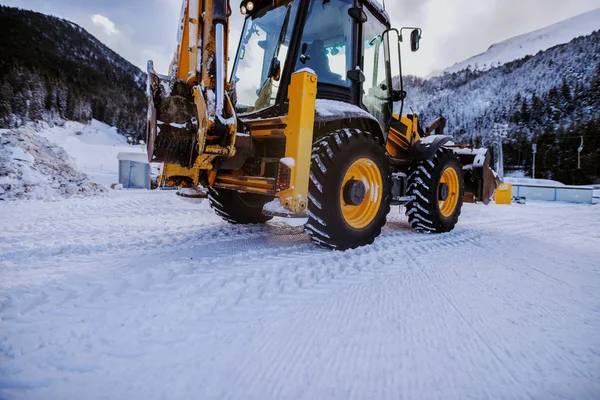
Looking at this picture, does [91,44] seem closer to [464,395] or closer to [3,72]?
[3,72]

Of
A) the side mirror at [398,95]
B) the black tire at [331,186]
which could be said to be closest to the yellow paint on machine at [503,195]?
the side mirror at [398,95]

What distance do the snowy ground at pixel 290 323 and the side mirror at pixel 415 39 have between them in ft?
8.83

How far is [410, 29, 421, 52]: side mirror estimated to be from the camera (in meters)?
4.12

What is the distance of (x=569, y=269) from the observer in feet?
9.51

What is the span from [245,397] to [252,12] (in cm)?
414

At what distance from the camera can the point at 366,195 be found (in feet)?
12.2

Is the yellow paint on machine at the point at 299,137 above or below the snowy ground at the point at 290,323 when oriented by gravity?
above

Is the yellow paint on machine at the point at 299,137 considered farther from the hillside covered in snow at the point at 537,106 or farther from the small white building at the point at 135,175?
the hillside covered in snow at the point at 537,106

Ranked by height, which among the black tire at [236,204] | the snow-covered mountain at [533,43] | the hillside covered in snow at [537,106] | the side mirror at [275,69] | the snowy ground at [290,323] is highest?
the snow-covered mountain at [533,43]

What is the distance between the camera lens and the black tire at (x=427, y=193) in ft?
14.2

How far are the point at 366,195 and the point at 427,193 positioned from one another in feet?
3.67

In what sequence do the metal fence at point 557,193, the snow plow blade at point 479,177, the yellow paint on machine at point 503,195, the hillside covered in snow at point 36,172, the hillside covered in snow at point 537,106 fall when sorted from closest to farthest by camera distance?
the snow plow blade at point 479,177, the hillside covered in snow at point 36,172, the yellow paint on machine at point 503,195, the metal fence at point 557,193, the hillside covered in snow at point 537,106

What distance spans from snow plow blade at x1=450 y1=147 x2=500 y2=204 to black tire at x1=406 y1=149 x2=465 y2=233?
133 cm

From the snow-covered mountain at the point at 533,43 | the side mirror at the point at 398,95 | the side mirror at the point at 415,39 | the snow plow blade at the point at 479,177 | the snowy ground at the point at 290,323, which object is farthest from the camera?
the snow-covered mountain at the point at 533,43
